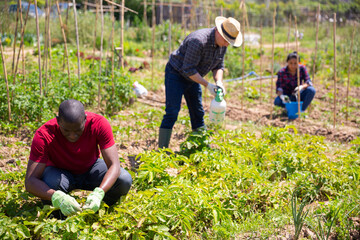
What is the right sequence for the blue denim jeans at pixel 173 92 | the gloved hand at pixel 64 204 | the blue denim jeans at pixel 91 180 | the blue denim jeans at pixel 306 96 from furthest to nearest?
the blue denim jeans at pixel 306 96 → the blue denim jeans at pixel 173 92 → the blue denim jeans at pixel 91 180 → the gloved hand at pixel 64 204

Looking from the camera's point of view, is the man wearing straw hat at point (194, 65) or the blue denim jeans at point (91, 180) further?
the man wearing straw hat at point (194, 65)

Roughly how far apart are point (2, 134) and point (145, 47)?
7.35 metres

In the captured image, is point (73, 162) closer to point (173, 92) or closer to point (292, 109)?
point (173, 92)

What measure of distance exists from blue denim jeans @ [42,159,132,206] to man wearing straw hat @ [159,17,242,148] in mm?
1139

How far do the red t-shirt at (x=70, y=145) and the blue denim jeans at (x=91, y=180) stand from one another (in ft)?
0.19

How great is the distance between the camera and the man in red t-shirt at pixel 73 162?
7.43 feet

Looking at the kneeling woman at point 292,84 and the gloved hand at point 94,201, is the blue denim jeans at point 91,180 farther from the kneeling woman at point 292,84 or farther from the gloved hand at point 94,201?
the kneeling woman at point 292,84

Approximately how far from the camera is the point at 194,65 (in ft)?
11.6

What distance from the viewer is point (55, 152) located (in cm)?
250

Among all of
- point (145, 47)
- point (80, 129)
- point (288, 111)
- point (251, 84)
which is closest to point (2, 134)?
point (80, 129)

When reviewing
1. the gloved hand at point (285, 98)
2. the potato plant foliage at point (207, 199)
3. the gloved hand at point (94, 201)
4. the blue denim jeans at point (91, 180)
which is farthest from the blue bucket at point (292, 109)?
the gloved hand at point (94, 201)

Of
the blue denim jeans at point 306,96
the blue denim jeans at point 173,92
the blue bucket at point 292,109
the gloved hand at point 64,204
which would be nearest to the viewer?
the gloved hand at point 64,204

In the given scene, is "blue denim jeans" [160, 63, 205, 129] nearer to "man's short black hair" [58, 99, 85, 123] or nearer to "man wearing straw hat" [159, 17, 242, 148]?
"man wearing straw hat" [159, 17, 242, 148]

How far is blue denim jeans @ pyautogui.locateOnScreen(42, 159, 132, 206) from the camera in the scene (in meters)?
2.49
